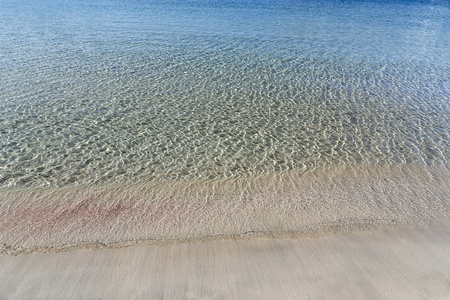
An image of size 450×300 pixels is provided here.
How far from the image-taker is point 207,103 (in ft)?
40.6

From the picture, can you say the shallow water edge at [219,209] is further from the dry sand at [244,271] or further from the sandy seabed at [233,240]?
the dry sand at [244,271]

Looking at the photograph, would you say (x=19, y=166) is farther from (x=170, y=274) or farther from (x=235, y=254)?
(x=235, y=254)

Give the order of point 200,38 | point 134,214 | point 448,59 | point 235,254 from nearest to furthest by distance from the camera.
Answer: point 235,254, point 134,214, point 448,59, point 200,38

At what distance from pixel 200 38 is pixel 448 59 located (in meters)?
14.7

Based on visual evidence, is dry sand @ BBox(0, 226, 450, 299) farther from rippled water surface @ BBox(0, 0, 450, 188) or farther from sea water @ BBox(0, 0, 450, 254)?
rippled water surface @ BBox(0, 0, 450, 188)

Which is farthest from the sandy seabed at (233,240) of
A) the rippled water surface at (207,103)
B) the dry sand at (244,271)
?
the rippled water surface at (207,103)

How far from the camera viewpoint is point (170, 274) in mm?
5324

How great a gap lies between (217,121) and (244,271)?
636cm

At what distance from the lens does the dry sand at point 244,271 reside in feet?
16.5

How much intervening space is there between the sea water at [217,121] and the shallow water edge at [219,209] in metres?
0.05

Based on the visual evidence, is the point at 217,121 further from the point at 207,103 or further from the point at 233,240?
the point at 233,240

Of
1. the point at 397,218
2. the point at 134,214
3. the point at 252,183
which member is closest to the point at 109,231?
the point at 134,214

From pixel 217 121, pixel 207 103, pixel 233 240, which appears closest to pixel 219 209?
pixel 233 240

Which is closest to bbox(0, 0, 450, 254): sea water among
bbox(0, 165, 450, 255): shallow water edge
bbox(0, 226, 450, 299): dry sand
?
bbox(0, 165, 450, 255): shallow water edge
